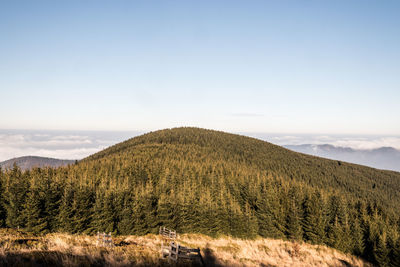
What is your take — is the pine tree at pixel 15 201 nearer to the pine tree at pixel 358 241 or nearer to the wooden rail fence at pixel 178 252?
the wooden rail fence at pixel 178 252

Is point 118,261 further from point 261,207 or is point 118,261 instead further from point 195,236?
point 261,207

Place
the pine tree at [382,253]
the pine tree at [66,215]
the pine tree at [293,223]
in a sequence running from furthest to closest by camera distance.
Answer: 1. the pine tree at [293,223]
2. the pine tree at [382,253]
3. the pine tree at [66,215]

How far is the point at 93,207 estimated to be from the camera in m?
42.6

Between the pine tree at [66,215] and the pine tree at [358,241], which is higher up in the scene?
the pine tree at [66,215]

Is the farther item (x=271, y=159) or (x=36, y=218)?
(x=271, y=159)

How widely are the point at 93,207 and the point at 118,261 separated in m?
36.5

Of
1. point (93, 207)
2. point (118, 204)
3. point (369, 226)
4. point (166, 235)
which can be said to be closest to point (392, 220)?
point (369, 226)

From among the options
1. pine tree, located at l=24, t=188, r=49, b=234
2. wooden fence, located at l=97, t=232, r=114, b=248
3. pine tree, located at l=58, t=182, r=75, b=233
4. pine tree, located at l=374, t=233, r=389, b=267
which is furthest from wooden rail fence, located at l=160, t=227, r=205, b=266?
pine tree, located at l=374, t=233, r=389, b=267

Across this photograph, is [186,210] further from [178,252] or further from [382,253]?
[382,253]

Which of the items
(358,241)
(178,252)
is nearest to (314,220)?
(358,241)

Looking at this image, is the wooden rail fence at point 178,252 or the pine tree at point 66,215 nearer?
the wooden rail fence at point 178,252

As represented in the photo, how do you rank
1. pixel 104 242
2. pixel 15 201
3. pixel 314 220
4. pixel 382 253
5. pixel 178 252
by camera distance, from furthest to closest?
pixel 314 220, pixel 382 253, pixel 15 201, pixel 104 242, pixel 178 252

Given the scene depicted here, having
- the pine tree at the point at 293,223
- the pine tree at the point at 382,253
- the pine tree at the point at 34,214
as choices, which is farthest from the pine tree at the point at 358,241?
the pine tree at the point at 34,214

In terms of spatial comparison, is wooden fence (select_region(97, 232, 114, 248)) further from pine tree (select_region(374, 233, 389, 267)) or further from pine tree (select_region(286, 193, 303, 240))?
pine tree (select_region(286, 193, 303, 240))
